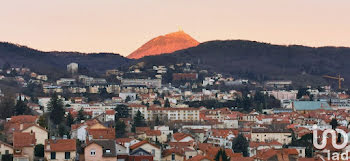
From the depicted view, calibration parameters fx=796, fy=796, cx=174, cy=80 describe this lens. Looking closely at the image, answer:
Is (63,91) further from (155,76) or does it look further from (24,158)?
(24,158)

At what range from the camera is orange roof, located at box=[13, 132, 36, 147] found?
30781 mm

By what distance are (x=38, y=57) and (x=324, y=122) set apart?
397ft

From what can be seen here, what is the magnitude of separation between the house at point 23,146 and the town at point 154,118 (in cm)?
4

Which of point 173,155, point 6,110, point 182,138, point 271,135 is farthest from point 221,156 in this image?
point 271,135

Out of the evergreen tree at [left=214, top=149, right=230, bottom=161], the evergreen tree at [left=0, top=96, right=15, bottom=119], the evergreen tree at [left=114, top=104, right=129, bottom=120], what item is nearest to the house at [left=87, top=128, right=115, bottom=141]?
the evergreen tree at [left=214, top=149, right=230, bottom=161]

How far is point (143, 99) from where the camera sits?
9900 cm

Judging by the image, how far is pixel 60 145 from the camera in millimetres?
30641

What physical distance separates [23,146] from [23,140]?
0.45m

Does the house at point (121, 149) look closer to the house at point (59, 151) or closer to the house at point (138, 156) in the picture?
the house at point (138, 156)

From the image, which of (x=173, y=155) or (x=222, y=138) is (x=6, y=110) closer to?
(x=222, y=138)

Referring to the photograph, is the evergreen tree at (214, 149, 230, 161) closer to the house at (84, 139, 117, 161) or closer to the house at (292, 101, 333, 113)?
the house at (84, 139, 117, 161)

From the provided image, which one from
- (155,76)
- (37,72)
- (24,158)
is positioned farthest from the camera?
(155,76)

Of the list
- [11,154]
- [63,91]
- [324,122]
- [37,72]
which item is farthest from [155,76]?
[11,154]

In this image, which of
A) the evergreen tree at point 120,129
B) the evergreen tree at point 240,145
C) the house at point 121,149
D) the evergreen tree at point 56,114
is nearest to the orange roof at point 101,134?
the house at point 121,149
